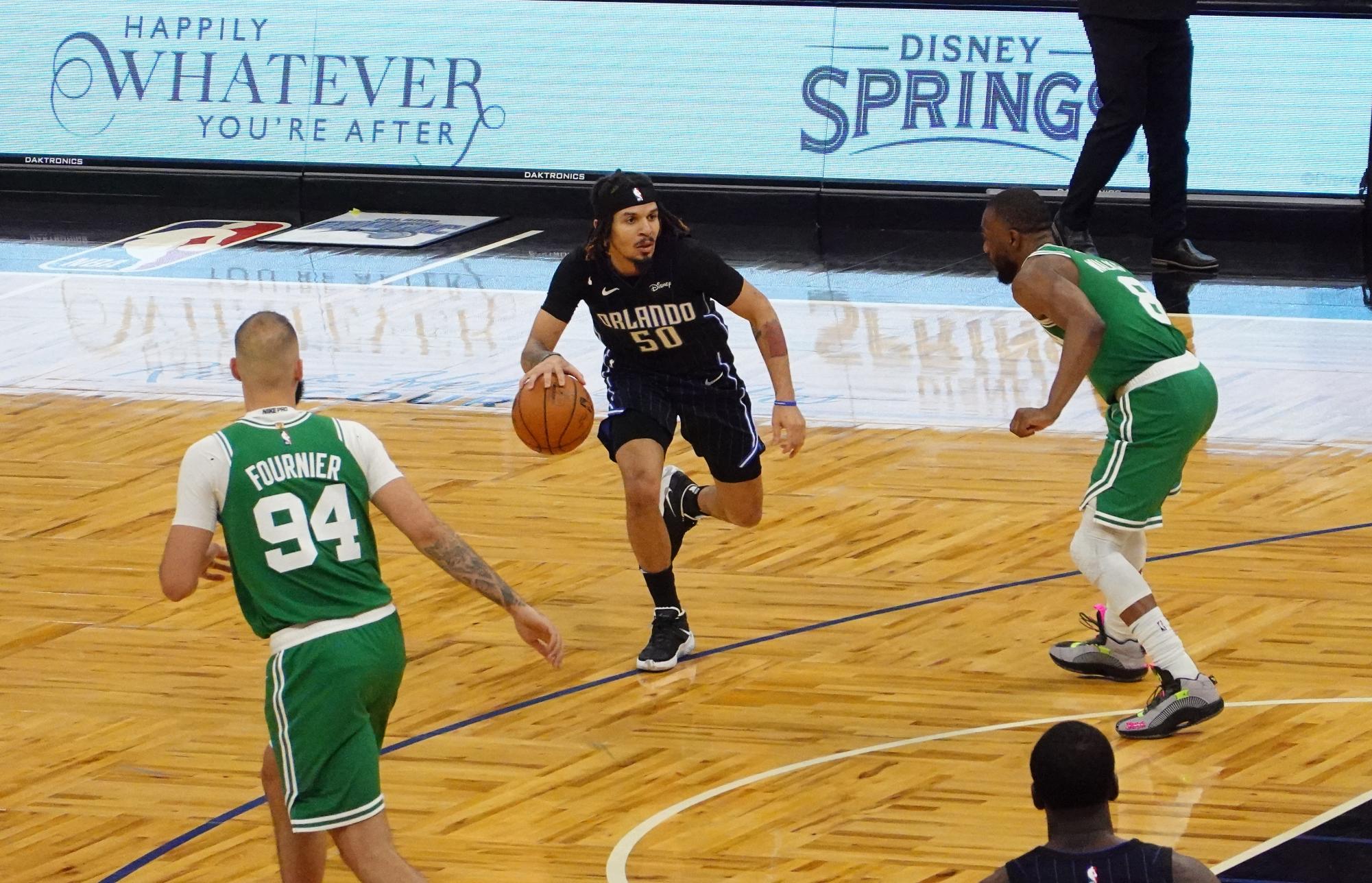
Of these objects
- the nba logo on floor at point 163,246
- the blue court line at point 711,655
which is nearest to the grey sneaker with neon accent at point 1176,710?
the blue court line at point 711,655

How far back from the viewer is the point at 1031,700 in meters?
6.57

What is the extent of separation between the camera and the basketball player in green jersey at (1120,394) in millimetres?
6266

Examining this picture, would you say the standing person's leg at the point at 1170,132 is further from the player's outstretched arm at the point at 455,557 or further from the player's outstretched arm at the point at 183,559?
the player's outstretched arm at the point at 183,559

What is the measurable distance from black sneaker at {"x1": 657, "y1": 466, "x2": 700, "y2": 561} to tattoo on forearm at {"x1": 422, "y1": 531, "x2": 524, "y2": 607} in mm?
2780

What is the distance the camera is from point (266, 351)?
4.62 meters

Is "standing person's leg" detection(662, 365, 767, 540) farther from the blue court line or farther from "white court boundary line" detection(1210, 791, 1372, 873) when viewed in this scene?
"white court boundary line" detection(1210, 791, 1372, 873)

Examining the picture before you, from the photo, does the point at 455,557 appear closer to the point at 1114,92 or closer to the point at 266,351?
the point at 266,351

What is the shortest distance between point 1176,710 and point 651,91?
9.44 m

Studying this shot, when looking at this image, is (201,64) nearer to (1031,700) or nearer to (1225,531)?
(1225,531)

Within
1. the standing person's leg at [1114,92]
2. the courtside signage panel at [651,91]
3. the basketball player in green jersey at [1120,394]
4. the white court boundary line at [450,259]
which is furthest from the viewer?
the courtside signage panel at [651,91]

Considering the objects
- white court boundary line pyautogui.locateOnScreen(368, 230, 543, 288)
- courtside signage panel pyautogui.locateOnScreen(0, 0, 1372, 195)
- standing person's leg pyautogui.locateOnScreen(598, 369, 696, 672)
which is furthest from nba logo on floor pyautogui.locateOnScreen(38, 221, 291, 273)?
standing person's leg pyautogui.locateOnScreen(598, 369, 696, 672)

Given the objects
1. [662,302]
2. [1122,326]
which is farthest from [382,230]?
[1122,326]

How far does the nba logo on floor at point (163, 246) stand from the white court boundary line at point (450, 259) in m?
1.60

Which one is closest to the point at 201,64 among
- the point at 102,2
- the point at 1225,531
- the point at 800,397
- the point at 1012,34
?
the point at 102,2
